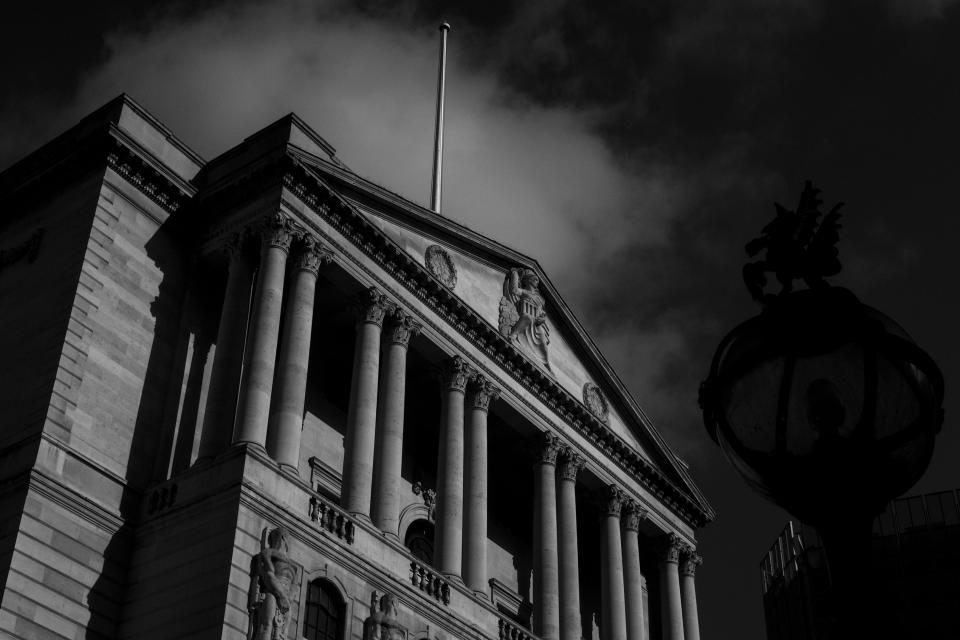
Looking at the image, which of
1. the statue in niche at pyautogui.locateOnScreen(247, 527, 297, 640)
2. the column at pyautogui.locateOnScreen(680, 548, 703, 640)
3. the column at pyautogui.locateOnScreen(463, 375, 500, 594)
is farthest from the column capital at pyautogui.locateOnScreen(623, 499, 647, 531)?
the statue in niche at pyautogui.locateOnScreen(247, 527, 297, 640)

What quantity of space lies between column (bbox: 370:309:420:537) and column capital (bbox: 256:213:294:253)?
408 centimetres

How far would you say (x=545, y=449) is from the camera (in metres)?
37.6

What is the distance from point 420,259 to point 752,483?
28802 mm

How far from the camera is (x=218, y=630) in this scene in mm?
23547

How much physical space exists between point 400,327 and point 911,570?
102ft

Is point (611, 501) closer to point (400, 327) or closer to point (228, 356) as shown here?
point (400, 327)

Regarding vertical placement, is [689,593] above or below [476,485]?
above

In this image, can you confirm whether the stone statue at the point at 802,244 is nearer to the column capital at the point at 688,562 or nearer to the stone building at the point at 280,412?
the stone building at the point at 280,412

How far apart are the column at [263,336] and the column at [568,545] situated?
1201cm

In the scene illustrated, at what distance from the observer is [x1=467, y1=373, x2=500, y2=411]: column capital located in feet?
116

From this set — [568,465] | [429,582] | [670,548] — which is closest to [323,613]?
[429,582]

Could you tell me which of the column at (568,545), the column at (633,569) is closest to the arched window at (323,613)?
the column at (568,545)

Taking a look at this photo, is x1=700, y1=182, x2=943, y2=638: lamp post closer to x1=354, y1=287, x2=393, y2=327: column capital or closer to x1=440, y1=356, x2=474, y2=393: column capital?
x1=354, y1=287, x2=393, y2=327: column capital

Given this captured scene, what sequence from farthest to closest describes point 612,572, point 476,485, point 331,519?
point 612,572, point 476,485, point 331,519
